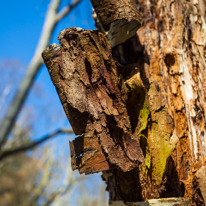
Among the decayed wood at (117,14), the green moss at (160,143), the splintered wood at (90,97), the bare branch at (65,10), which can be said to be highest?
the bare branch at (65,10)

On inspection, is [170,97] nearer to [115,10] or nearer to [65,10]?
[115,10]

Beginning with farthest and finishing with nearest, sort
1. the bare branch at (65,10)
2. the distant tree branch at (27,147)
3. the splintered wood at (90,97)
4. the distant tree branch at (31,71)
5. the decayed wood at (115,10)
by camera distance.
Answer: the bare branch at (65,10) → the distant tree branch at (27,147) → the distant tree branch at (31,71) → the decayed wood at (115,10) → the splintered wood at (90,97)

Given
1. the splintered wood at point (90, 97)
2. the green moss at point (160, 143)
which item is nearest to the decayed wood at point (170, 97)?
the green moss at point (160, 143)

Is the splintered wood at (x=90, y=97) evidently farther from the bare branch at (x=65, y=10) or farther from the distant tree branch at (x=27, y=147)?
the bare branch at (x=65, y=10)

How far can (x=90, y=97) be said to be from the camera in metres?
0.78

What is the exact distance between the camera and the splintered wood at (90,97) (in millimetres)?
756

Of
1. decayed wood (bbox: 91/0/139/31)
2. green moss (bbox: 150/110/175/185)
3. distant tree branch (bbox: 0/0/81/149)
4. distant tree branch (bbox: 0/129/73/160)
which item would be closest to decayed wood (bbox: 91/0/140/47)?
decayed wood (bbox: 91/0/139/31)

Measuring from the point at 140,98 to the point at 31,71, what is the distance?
1.96 m

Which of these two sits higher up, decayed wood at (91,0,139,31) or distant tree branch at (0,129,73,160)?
decayed wood at (91,0,139,31)

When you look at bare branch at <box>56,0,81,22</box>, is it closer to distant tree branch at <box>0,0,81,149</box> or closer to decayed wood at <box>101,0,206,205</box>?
distant tree branch at <box>0,0,81,149</box>

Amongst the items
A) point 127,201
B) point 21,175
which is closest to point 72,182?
point 21,175

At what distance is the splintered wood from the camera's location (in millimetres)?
756

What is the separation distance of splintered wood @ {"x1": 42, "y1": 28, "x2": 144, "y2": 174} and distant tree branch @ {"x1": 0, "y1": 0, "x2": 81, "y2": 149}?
5.92ft

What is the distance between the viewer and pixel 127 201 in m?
0.85
